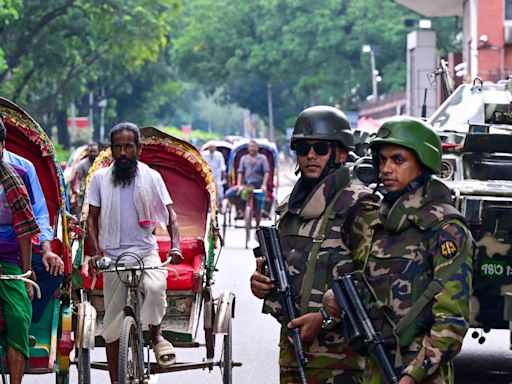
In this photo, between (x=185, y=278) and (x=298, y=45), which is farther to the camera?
(x=298, y=45)

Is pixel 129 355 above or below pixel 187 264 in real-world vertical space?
below

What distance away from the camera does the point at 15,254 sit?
7.89m

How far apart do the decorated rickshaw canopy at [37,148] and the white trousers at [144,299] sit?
55 cm

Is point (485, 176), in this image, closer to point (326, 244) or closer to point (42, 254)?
point (42, 254)

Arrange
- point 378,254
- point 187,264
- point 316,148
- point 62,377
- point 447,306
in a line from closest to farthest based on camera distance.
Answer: point 447,306
point 378,254
point 316,148
point 62,377
point 187,264

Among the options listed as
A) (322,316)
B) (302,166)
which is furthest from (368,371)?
(302,166)

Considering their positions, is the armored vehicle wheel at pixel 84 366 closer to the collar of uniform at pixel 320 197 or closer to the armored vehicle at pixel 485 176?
the armored vehicle at pixel 485 176

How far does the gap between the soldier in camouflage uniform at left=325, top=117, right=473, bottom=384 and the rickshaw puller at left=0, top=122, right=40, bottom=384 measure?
267 centimetres

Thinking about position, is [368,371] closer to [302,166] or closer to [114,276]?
[302,166]

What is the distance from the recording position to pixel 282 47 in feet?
250

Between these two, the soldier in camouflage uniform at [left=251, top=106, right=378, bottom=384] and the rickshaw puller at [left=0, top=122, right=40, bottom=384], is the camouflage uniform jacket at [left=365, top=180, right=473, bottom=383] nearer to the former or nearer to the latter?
the soldier in camouflage uniform at [left=251, top=106, right=378, bottom=384]

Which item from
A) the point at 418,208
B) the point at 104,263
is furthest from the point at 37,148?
the point at 418,208

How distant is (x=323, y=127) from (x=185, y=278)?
386 centimetres

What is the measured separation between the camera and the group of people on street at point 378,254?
5.34 m
